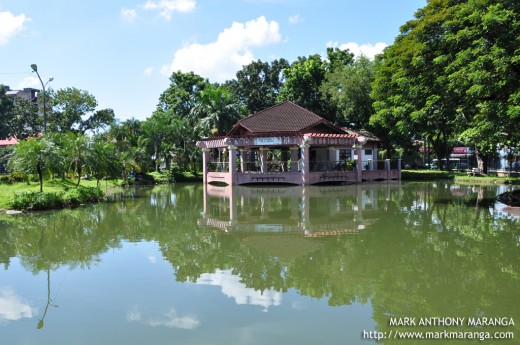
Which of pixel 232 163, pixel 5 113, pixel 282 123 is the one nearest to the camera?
pixel 232 163

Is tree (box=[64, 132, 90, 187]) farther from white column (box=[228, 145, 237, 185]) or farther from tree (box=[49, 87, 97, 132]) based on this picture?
tree (box=[49, 87, 97, 132])

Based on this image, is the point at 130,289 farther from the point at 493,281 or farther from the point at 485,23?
the point at 485,23

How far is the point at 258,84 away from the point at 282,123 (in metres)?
24.8

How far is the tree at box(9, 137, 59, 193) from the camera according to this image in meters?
20.5

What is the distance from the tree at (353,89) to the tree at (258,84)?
14127mm

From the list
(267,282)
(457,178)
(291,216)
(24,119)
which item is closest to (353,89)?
(457,178)

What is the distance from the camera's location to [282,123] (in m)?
36.7

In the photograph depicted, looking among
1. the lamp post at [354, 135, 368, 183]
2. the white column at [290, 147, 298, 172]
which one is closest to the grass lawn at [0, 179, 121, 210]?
the white column at [290, 147, 298, 172]

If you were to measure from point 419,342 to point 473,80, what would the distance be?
43.3ft

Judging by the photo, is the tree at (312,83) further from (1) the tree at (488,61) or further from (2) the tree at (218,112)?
(1) the tree at (488,61)

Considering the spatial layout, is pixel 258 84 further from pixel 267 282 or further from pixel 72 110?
Result: pixel 267 282

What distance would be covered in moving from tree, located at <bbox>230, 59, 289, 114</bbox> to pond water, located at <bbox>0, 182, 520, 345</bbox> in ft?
150

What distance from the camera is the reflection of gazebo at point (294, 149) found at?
32.9 meters

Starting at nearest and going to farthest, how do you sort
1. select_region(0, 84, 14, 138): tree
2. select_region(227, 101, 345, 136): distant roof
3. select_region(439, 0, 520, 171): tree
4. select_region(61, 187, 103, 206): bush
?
select_region(439, 0, 520, 171): tree < select_region(61, 187, 103, 206): bush < select_region(227, 101, 345, 136): distant roof < select_region(0, 84, 14, 138): tree
